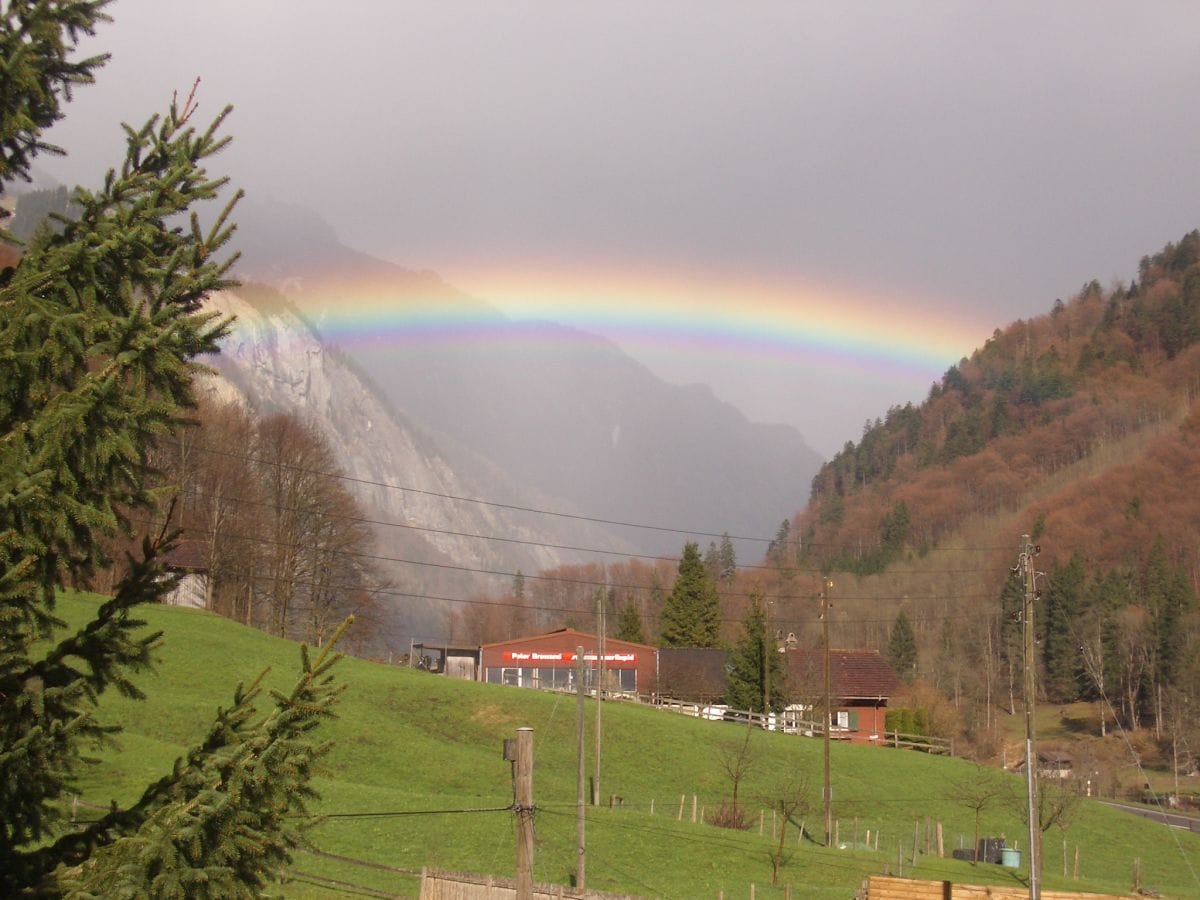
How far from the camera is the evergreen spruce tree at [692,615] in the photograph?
102 metres

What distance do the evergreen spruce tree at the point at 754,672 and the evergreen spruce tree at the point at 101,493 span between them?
237 feet

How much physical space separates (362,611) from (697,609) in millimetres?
36421

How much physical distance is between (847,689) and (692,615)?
18132mm

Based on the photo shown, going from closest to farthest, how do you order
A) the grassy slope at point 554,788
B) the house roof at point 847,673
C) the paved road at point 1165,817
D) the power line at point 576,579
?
the grassy slope at point 554,788 → the paved road at point 1165,817 → the power line at point 576,579 → the house roof at point 847,673

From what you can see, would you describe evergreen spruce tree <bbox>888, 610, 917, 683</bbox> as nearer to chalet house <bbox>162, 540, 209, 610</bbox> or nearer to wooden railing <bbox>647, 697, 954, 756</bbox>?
wooden railing <bbox>647, 697, 954, 756</bbox>

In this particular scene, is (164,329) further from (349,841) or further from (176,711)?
(176,711)

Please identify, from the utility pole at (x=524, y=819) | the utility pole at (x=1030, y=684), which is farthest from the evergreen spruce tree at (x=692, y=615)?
the utility pole at (x=524, y=819)


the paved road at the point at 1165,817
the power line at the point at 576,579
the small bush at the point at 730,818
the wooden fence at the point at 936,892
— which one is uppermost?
the power line at the point at 576,579

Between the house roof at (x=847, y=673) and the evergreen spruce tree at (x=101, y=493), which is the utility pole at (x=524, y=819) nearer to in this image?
the evergreen spruce tree at (x=101, y=493)

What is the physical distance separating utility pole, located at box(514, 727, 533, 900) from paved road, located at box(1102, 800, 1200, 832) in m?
55.3

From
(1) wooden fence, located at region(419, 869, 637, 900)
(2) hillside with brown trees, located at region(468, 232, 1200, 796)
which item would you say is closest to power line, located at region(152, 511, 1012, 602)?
(2) hillside with brown trees, located at region(468, 232, 1200, 796)

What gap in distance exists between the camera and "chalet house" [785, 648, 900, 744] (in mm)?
81438

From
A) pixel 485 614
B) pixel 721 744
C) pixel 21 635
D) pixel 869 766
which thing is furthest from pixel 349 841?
pixel 485 614

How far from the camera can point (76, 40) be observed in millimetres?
8875
